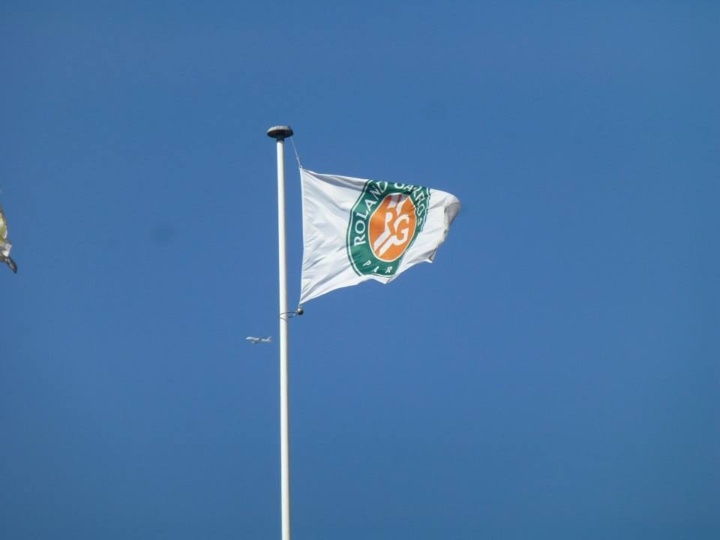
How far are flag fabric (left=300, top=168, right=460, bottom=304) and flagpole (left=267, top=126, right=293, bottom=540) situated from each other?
0.40 metres

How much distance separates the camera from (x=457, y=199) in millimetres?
21391

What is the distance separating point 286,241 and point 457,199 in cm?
401

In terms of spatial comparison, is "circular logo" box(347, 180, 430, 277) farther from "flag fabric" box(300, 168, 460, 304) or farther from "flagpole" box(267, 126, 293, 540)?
"flagpole" box(267, 126, 293, 540)

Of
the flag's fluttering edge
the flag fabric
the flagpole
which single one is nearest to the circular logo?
the flag fabric

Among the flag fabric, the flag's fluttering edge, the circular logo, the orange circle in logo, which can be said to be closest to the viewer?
the flag's fluttering edge

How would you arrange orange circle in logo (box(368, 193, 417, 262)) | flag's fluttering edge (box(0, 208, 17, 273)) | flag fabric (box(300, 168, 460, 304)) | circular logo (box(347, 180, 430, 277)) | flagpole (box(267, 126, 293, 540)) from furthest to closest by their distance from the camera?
orange circle in logo (box(368, 193, 417, 262)) → circular logo (box(347, 180, 430, 277)) → flag fabric (box(300, 168, 460, 304)) → flagpole (box(267, 126, 293, 540)) → flag's fluttering edge (box(0, 208, 17, 273))

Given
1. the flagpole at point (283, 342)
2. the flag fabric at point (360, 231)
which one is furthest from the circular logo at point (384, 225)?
the flagpole at point (283, 342)

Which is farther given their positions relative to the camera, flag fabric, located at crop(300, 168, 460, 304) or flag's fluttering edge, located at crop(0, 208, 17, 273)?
flag fabric, located at crop(300, 168, 460, 304)

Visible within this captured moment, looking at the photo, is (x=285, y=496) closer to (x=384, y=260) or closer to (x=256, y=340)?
(x=256, y=340)

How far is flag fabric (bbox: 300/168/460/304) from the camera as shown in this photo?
19656 millimetres

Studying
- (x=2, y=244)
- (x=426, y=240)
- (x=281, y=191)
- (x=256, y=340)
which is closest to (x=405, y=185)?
(x=426, y=240)

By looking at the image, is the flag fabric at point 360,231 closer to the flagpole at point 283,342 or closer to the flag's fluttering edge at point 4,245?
the flagpole at point 283,342

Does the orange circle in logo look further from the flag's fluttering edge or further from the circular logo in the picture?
the flag's fluttering edge

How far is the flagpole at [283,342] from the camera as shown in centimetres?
1806
